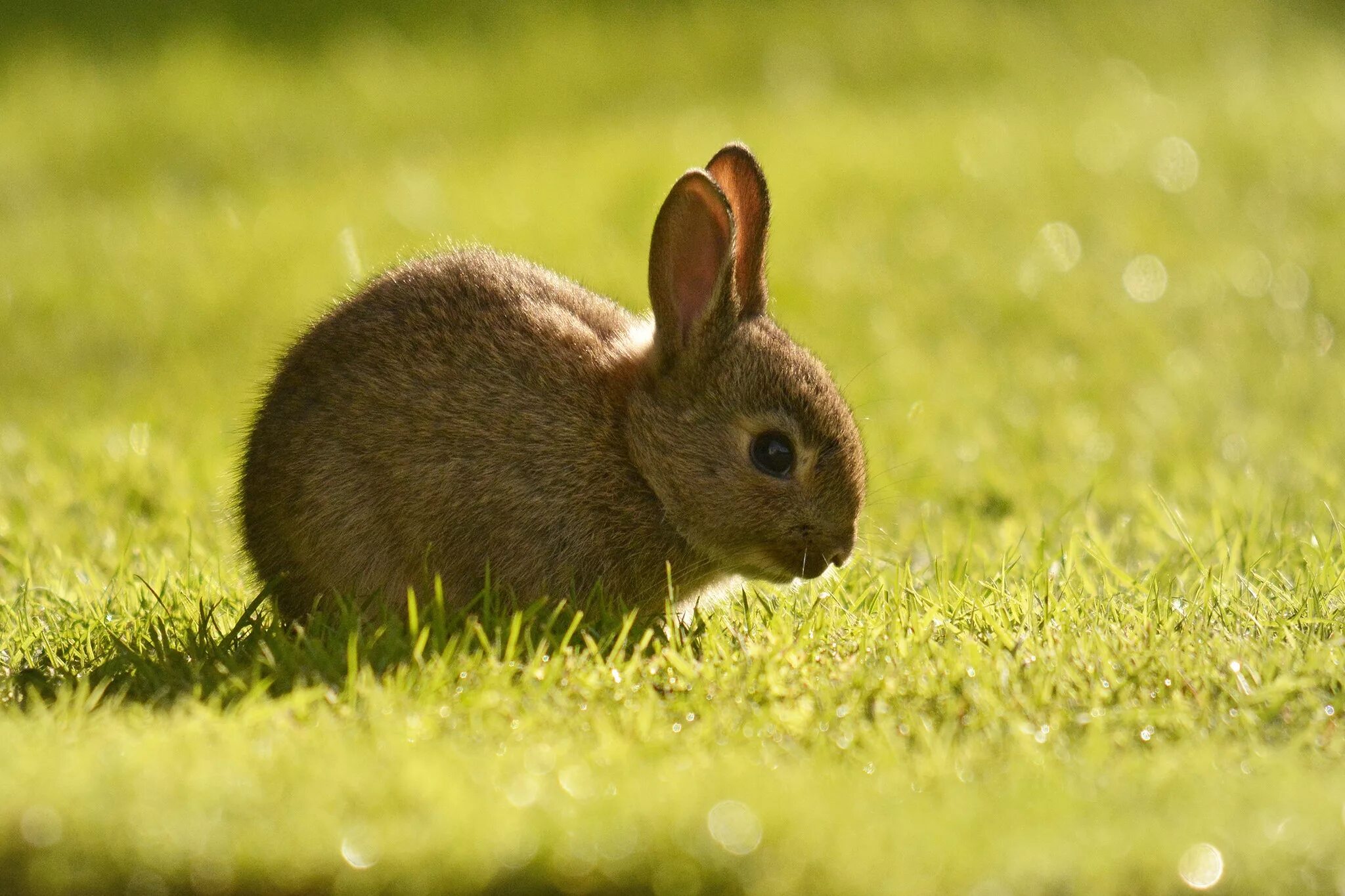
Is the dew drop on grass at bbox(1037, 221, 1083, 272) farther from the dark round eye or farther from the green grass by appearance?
the dark round eye

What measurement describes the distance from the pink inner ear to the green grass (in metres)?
0.94

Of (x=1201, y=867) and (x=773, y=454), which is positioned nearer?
(x=1201, y=867)

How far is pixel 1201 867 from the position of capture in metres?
3.07

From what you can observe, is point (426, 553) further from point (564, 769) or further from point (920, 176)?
point (920, 176)

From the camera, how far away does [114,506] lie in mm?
6430

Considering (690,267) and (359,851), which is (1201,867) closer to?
(359,851)

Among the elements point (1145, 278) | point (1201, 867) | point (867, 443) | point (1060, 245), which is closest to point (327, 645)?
point (1201, 867)

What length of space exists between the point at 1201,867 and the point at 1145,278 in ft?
23.4

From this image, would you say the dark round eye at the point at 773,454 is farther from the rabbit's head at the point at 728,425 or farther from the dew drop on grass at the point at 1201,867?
the dew drop on grass at the point at 1201,867

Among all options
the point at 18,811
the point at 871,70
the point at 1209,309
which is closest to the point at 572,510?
the point at 18,811

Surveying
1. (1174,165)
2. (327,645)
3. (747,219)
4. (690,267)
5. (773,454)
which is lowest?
(327,645)

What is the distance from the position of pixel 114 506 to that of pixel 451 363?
237cm

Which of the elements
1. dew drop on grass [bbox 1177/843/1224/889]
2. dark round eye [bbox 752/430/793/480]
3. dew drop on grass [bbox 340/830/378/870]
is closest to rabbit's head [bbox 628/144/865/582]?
dark round eye [bbox 752/430/793/480]

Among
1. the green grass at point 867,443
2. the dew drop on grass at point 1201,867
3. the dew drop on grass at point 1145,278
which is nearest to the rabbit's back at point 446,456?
the green grass at point 867,443
